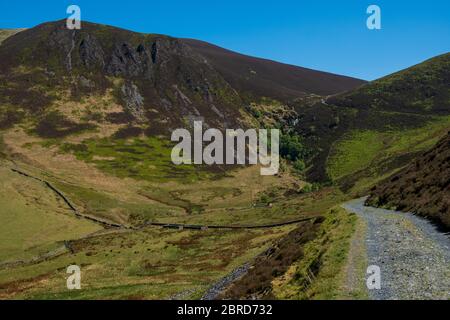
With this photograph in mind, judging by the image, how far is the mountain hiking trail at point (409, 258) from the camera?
1934 centimetres

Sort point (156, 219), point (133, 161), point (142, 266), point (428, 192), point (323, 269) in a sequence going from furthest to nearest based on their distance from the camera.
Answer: point (133, 161) < point (156, 219) < point (142, 266) < point (428, 192) < point (323, 269)

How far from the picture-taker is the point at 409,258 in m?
24.7

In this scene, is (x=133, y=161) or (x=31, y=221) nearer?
(x=31, y=221)

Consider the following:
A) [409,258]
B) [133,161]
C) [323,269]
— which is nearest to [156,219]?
[133,161]

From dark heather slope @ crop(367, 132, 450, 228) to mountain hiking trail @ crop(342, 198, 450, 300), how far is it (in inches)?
58.9

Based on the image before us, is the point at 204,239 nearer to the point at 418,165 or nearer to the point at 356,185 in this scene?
the point at 418,165

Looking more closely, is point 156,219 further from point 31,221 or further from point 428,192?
point 428,192

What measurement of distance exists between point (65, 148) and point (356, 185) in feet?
400

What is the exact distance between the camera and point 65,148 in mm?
181875

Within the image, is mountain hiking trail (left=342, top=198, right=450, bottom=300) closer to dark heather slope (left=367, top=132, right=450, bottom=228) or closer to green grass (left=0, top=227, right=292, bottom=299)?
dark heather slope (left=367, top=132, right=450, bottom=228)

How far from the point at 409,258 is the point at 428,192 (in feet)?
69.0

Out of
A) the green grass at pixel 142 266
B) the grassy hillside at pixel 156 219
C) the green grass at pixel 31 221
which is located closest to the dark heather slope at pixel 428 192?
the grassy hillside at pixel 156 219

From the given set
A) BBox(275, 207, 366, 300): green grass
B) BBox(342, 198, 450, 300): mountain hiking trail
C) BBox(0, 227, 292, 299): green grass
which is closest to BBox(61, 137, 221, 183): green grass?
BBox(0, 227, 292, 299): green grass

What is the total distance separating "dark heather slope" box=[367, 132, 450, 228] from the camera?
119ft
